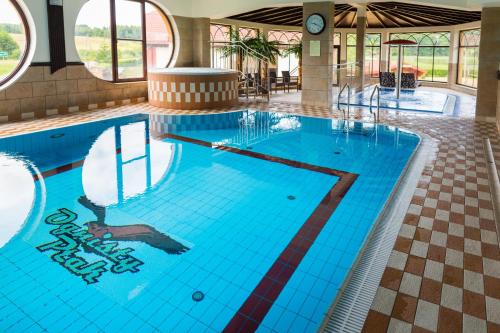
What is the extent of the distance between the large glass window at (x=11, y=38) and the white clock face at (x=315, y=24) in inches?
245

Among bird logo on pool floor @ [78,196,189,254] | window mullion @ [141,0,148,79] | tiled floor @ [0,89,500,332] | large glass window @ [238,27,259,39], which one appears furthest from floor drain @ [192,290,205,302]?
large glass window @ [238,27,259,39]

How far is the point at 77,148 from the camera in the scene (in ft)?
20.1

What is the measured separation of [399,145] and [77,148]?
4942mm

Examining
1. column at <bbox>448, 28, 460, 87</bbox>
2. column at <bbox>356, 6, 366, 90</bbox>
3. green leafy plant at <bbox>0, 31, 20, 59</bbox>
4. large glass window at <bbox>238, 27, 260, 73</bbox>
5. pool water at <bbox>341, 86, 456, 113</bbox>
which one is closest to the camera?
pool water at <bbox>341, 86, 456, 113</bbox>

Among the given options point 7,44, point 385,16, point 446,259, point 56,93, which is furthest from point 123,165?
point 385,16

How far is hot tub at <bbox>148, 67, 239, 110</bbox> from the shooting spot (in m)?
9.48

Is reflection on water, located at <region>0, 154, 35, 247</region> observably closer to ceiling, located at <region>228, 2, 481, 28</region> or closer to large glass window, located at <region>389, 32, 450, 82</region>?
ceiling, located at <region>228, 2, 481, 28</region>

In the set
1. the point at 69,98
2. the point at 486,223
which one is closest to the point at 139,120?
the point at 69,98

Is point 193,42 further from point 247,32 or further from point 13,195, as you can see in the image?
point 13,195

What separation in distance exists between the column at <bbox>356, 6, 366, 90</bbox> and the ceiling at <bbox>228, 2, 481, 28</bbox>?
0.42m

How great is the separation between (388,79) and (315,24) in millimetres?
6256

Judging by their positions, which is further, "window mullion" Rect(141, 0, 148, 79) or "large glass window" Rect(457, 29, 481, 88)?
"large glass window" Rect(457, 29, 481, 88)

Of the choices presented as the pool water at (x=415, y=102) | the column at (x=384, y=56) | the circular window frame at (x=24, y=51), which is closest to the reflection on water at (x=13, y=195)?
the circular window frame at (x=24, y=51)

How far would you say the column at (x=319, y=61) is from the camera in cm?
970
